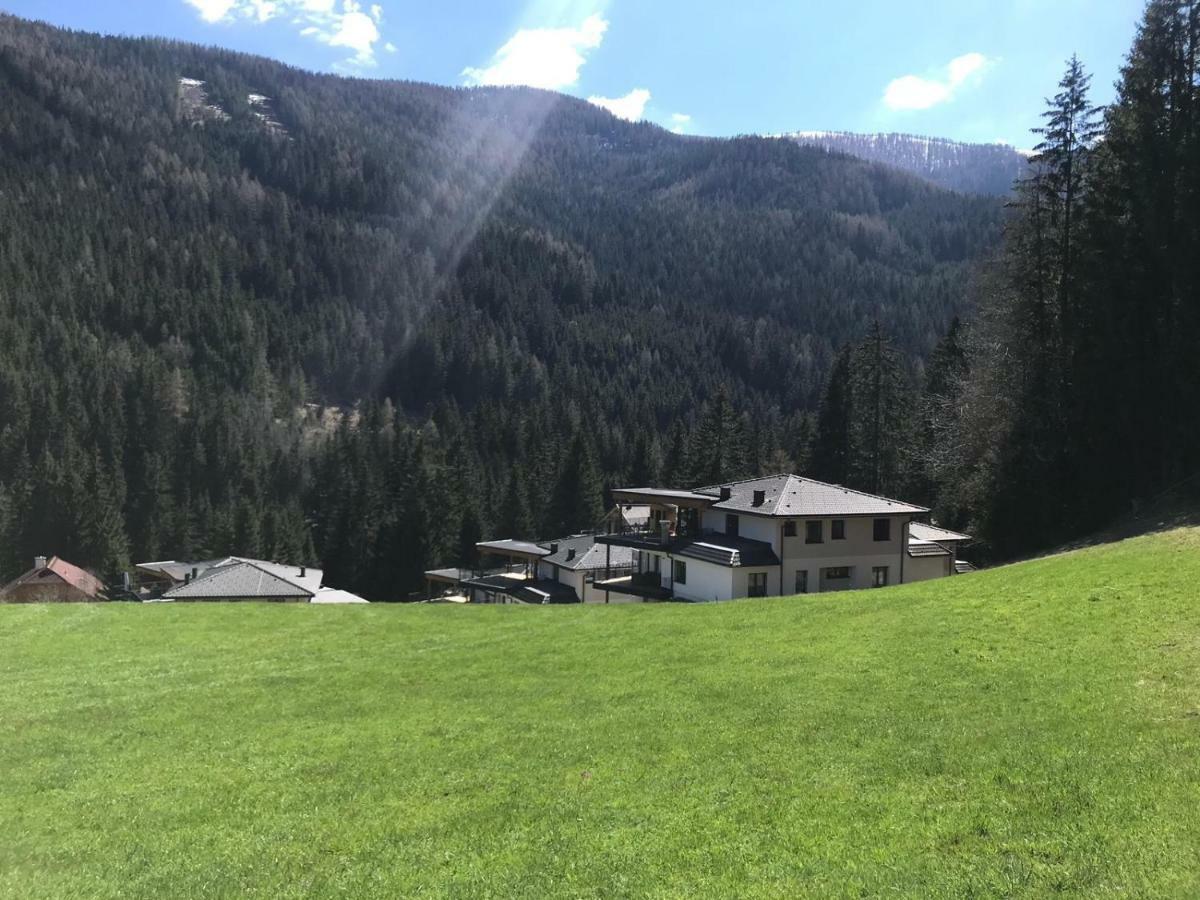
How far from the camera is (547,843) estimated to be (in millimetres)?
8938

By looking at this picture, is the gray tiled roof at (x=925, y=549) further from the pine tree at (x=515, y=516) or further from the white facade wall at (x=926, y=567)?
the pine tree at (x=515, y=516)

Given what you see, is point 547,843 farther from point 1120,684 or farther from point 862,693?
point 1120,684

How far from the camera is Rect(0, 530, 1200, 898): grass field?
26.4ft

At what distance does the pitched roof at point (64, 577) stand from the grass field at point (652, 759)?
56.7m

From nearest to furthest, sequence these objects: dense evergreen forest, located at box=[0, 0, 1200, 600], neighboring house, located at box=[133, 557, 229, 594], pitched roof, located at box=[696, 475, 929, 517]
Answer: dense evergreen forest, located at box=[0, 0, 1200, 600]
pitched roof, located at box=[696, 475, 929, 517]
neighboring house, located at box=[133, 557, 229, 594]

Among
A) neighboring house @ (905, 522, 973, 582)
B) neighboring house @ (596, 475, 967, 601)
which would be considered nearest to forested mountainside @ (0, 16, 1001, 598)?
neighboring house @ (596, 475, 967, 601)

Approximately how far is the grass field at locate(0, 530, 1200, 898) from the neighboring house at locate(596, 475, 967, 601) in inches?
597

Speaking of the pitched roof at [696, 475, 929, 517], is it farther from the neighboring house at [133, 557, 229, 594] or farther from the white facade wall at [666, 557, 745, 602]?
the neighboring house at [133, 557, 229, 594]

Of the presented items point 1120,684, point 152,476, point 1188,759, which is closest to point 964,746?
point 1188,759

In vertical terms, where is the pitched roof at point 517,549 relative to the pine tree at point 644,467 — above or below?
below

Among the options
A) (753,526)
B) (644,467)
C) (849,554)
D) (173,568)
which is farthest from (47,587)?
(849,554)

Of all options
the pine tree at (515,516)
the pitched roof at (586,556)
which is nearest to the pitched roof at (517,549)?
the pitched roof at (586,556)

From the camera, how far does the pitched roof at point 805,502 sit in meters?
36.2

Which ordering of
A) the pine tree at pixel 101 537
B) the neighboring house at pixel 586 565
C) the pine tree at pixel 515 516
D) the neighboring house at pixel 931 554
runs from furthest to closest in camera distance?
the pine tree at pixel 515 516 < the pine tree at pixel 101 537 < the neighboring house at pixel 586 565 < the neighboring house at pixel 931 554
